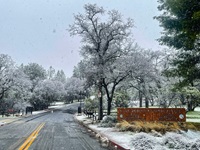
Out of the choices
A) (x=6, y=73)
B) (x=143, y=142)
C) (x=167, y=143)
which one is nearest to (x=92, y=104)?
(x=6, y=73)

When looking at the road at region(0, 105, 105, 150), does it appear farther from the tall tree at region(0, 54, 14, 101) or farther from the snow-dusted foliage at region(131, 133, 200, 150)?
the tall tree at region(0, 54, 14, 101)

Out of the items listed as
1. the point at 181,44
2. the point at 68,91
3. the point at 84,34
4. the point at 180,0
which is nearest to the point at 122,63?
the point at 84,34

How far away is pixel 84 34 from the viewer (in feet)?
85.4

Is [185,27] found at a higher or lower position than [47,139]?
higher

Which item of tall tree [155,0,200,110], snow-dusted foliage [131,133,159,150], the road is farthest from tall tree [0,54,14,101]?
snow-dusted foliage [131,133,159,150]

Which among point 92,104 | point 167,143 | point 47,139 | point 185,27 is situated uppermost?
point 185,27

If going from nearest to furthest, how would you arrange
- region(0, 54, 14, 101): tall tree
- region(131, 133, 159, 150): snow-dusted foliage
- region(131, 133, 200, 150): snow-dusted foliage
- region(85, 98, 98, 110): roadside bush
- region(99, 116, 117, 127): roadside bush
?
region(131, 133, 200, 150): snow-dusted foliage
region(131, 133, 159, 150): snow-dusted foliage
region(99, 116, 117, 127): roadside bush
region(0, 54, 14, 101): tall tree
region(85, 98, 98, 110): roadside bush

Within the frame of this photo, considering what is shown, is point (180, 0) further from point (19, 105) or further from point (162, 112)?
point (19, 105)

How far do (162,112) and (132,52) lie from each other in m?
9.61

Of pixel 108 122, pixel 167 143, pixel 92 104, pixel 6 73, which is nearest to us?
pixel 167 143

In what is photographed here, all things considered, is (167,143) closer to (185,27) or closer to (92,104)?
(185,27)

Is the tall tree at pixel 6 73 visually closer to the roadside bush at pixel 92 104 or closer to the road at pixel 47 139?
the roadside bush at pixel 92 104

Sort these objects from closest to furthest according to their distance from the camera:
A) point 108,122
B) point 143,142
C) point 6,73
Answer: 1. point 143,142
2. point 108,122
3. point 6,73

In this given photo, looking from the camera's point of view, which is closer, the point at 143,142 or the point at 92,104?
the point at 143,142
